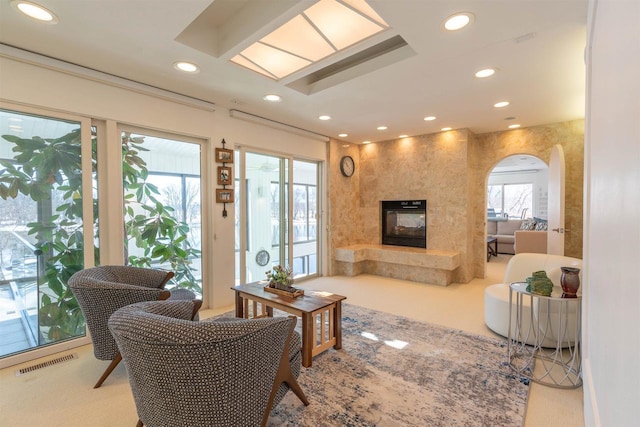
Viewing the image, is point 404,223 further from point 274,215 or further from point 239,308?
point 239,308

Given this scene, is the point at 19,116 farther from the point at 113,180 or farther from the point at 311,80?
the point at 311,80

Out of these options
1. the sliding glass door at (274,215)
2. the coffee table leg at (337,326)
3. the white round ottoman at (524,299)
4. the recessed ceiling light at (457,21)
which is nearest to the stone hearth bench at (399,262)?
the sliding glass door at (274,215)

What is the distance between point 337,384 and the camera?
212cm

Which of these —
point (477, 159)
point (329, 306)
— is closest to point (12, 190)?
point (329, 306)

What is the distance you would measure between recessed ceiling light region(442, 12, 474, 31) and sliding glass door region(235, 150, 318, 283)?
289 cm

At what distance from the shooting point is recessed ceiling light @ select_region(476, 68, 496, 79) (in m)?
2.63

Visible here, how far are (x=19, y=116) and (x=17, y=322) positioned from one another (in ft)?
5.62

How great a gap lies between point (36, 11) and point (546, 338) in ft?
14.7

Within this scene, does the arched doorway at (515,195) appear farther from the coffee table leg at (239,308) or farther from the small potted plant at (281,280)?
the coffee table leg at (239,308)

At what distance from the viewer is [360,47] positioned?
2273mm

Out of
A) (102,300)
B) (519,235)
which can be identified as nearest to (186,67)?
(102,300)

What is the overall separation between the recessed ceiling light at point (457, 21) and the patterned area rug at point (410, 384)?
97.7 inches

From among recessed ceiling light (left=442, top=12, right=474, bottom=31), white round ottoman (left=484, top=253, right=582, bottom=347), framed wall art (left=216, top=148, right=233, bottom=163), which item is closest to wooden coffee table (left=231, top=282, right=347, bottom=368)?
white round ottoman (left=484, top=253, right=582, bottom=347)

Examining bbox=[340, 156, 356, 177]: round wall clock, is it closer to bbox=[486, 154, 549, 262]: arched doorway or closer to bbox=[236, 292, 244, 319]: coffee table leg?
bbox=[236, 292, 244, 319]: coffee table leg
